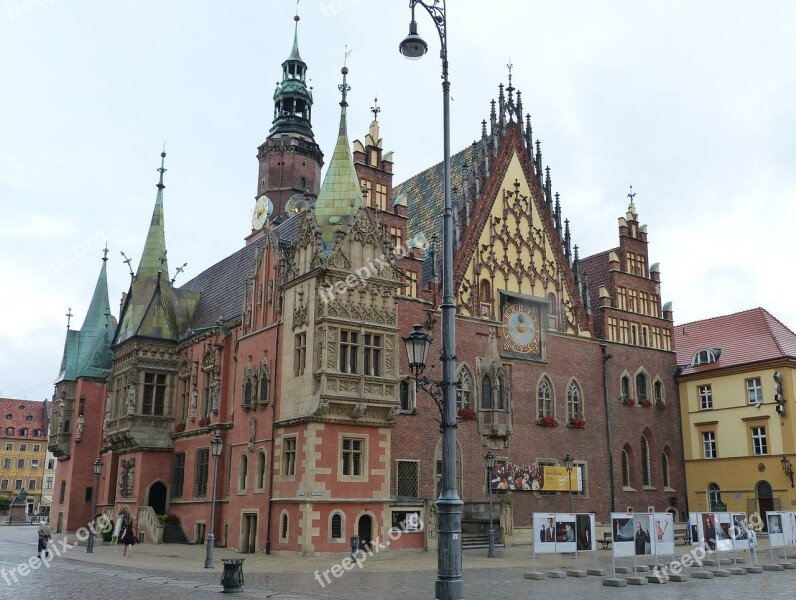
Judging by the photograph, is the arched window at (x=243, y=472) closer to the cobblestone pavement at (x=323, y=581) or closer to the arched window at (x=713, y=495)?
the cobblestone pavement at (x=323, y=581)

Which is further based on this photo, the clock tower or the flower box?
the clock tower

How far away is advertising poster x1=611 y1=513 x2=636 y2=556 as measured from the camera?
851 inches

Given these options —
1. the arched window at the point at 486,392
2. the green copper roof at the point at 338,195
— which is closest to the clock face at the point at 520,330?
the arched window at the point at 486,392

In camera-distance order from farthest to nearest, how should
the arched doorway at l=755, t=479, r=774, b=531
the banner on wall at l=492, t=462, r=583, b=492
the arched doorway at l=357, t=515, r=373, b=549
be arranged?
the arched doorway at l=755, t=479, r=774, b=531 < the banner on wall at l=492, t=462, r=583, b=492 < the arched doorway at l=357, t=515, r=373, b=549

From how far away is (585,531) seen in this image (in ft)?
76.2

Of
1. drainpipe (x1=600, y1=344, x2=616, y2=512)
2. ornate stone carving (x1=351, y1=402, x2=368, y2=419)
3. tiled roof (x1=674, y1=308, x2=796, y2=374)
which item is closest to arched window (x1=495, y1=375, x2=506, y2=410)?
drainpipe (x1=600, y1=344, x2=616, y2=512)

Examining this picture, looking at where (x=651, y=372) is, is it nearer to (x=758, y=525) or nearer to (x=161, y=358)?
(x=758, y=525)

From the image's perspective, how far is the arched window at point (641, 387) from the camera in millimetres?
46281

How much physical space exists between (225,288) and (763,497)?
32394mm

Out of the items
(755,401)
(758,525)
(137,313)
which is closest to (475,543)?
(758,525)

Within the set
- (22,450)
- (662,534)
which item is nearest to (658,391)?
(662,534)

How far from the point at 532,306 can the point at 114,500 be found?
26366mm

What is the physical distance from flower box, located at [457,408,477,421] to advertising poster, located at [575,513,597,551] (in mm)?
14566

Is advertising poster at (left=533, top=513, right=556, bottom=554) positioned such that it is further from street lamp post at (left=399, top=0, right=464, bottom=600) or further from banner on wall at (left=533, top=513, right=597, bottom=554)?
street lamp post at (left=399, top=0, right=464, bottom=600)
